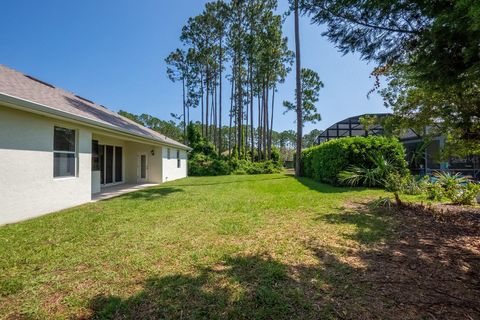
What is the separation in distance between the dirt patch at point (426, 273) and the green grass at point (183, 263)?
24cm

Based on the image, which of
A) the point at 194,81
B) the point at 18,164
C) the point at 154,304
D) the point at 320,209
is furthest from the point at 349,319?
the point at 194,81

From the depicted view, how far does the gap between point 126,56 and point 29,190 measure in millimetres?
11767

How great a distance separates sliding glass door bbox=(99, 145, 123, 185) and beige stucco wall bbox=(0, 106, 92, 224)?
5.17m

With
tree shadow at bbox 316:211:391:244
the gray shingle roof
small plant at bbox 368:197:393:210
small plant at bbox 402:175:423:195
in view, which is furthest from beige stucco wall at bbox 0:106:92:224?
small plant at bbox 402:175:423:195

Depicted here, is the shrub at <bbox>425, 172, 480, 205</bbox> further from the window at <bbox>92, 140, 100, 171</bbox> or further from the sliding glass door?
the sliding glass door

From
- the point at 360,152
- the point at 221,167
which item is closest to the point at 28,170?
the point at 360,152

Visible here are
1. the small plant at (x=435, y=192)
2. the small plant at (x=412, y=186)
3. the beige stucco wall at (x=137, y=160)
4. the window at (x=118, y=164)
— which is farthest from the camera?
the beige stucco wall at (x=137, y=160)

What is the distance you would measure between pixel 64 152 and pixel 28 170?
118 cm

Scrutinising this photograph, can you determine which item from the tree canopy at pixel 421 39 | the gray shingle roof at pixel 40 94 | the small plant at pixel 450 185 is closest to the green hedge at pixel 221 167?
the gray shingle roof at pixel 40 94

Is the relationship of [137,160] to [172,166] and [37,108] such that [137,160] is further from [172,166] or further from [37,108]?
[37,108]

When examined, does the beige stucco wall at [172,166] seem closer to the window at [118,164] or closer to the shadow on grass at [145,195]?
the window at [118,164]

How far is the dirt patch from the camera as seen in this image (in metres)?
2.05

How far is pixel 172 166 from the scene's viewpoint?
1591 cm

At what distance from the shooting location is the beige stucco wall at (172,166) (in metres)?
14.2
